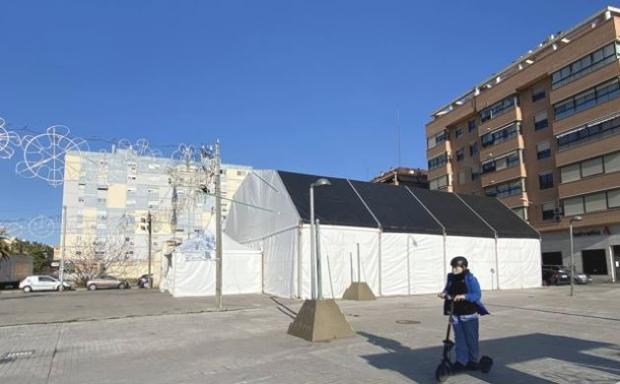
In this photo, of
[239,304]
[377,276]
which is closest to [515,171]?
[377,276]

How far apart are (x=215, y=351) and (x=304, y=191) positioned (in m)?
16.4

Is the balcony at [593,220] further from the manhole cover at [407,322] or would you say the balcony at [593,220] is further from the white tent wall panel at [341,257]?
the manhole cover at [407,322]

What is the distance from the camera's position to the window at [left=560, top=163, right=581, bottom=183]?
44.1m

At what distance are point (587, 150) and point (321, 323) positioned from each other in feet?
134

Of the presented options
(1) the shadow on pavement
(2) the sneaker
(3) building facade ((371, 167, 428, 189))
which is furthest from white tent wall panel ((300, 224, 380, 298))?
(3) building facade ((371, 167, 428, 189))

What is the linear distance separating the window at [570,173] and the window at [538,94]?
8.71m

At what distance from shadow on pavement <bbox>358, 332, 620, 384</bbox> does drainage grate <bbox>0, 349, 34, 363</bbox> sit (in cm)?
718

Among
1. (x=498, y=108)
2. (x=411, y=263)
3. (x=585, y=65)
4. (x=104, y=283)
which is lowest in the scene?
(x=104, y=283)

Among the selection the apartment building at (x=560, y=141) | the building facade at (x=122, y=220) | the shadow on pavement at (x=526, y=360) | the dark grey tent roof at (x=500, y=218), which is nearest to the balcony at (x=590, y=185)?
the apartment building at (x=560, y=141)

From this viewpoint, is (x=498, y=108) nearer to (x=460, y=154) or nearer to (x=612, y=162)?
(x=460, y=154)

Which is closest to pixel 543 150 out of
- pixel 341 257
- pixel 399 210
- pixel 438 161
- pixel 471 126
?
pixel 471 126

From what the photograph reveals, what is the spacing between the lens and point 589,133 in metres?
42.8

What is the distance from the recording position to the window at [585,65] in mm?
40688

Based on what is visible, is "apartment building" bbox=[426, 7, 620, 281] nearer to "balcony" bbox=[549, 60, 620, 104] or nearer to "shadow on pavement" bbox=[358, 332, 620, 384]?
"balcony" bbox=[549, 60, 620, 104]
